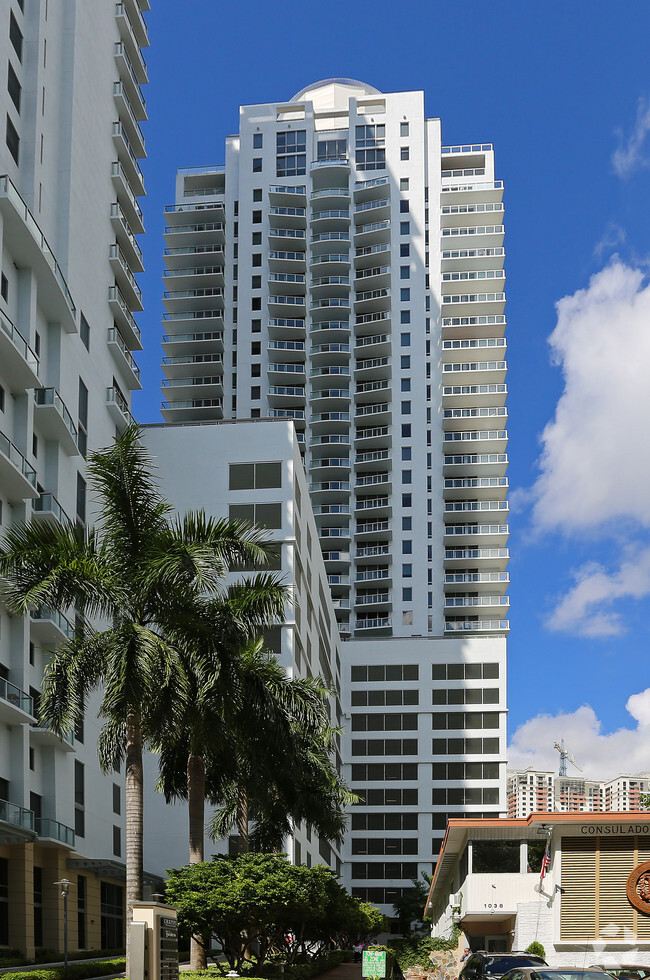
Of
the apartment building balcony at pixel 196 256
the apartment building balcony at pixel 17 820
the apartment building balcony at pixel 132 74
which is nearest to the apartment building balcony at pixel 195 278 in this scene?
the apartment building balcony at pixel 196 256

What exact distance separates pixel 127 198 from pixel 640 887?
4551cm

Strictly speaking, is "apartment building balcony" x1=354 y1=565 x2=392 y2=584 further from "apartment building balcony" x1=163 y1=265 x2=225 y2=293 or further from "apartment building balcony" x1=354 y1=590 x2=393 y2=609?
"apartment building balcony" x1=163 y1=265 x2=225 y2=293

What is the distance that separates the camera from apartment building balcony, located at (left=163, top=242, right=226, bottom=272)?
125 metres

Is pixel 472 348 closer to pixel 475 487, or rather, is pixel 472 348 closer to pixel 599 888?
pixel 475 487

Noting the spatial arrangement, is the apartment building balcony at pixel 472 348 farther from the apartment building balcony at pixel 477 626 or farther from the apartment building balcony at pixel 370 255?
the apartment building balcony at pixel 477 626

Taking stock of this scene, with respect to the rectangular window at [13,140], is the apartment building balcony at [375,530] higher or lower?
lower

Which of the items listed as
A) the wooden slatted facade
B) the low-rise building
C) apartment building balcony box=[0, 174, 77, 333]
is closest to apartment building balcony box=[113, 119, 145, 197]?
apartment building balcony box=[0, 174, 77, 333]

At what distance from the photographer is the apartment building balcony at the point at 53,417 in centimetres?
4912

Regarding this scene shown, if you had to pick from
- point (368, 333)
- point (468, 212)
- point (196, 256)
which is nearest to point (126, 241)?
point (368, 333)

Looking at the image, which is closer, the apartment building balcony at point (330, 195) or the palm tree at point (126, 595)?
the palm tree at point (126, 595)

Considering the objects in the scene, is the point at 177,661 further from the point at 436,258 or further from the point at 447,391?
the point at 436,258

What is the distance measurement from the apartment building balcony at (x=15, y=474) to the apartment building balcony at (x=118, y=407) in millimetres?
16049

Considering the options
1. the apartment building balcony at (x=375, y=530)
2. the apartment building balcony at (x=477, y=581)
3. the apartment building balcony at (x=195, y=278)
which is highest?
the apartment building balcony at (x=195, y=278)

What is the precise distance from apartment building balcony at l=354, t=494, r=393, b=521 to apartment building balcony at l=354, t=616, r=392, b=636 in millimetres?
10274
